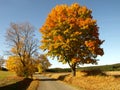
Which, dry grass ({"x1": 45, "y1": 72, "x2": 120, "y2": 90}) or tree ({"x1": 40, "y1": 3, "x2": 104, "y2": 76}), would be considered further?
tree ({"x1": 40, "y1": 3, "x2": 104, "y2": 76})

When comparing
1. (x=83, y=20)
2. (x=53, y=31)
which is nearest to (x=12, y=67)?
(x=53, y=31)

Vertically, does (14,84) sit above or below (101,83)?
above

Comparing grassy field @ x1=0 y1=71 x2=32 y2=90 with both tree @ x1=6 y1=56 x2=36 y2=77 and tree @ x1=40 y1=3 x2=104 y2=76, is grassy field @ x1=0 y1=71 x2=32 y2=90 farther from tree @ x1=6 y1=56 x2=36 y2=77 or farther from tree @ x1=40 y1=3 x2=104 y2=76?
tree @ x1=6 y1=56 x2=36 y2=77

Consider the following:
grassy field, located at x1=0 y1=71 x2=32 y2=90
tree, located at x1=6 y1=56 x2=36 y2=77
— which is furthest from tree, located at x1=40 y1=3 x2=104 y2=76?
tree, located at x1=6 y1=56 x2=36 y2=77

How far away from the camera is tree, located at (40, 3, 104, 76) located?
143 feet

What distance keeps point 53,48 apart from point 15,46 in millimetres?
16201

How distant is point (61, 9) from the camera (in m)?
46.5

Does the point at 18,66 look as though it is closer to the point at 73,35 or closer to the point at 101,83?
the point at 73,35

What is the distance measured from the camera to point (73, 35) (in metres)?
43.1

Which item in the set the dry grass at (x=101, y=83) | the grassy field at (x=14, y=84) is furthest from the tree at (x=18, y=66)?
the dry grass at (x=101, y=83)

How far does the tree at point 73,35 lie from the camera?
4350 centimetres

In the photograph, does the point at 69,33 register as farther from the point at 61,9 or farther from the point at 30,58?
the point at 30,58

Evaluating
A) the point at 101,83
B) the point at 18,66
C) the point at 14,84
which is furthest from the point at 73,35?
the point at 18,66

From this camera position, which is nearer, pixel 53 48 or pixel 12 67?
pixel 53 48
